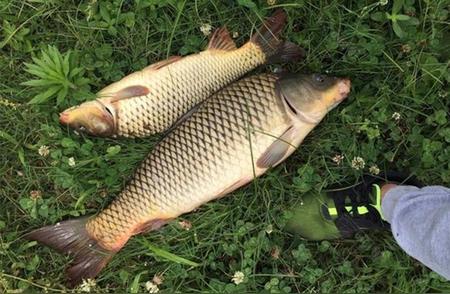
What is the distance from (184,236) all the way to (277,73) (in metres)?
0.91

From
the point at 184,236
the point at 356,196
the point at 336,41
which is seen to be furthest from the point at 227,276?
the point at 336,41

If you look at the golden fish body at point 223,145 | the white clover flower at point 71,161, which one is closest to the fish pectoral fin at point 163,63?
the golden fish body at point 223,145

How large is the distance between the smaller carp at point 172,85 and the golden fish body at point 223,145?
0.27 ft

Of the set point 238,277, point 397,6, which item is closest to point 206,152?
point 238,277

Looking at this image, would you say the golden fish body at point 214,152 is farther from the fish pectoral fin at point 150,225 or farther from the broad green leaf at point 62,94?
the broad green leaf at point 62,94

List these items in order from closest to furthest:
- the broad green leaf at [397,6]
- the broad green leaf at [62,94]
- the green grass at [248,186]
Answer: the broad green leaf at [62,94]
the broad green leaf at [397,6]
the green grass at [248,186]

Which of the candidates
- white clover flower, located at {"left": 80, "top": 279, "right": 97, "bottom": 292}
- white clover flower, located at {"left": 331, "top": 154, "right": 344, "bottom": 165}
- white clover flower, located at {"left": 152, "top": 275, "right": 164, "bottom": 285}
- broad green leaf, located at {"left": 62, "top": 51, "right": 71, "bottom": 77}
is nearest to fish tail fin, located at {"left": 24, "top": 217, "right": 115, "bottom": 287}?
white clover flower, located at {"left": 80, "top": 279, "right": 97, "bottom": 292}

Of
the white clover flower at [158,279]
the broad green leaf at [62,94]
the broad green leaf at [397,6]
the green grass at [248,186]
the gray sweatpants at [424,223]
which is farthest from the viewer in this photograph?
the white clover flower at [158,279]

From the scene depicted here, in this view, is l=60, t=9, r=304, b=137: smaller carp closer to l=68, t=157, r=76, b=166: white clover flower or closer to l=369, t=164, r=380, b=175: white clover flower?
l=68, t=157, r=76, b=166: white clover flower

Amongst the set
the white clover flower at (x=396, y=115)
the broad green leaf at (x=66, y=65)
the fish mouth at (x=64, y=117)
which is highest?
the broad green leaf at (x=66, y=65)

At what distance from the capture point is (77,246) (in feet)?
8.86

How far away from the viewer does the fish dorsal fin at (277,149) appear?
2.55 meters

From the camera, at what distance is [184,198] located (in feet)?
8.43

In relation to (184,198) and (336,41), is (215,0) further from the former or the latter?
(184,198)
